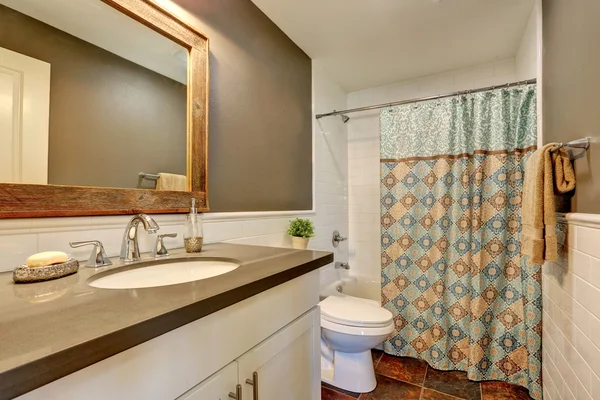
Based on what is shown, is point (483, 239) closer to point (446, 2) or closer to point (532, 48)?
point (532, 48)

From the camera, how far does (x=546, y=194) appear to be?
113 cm

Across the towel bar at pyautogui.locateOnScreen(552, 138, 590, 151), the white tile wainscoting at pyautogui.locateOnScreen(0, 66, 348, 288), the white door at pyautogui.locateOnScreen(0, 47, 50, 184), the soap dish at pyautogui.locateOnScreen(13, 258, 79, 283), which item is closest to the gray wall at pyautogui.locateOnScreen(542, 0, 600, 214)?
the towel bar at pyautogui.locateOnScreen(552, 138, 590, 151)

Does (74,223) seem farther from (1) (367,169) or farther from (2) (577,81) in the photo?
(1) (367,169)

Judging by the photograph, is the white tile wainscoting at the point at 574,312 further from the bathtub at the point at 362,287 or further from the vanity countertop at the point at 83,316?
the bathtub at the point at 362,287

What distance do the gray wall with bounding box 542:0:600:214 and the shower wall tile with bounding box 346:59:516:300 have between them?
108 cm

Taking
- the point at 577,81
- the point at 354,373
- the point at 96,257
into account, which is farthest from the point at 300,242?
the point at 577,81

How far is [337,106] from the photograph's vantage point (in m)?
2.54

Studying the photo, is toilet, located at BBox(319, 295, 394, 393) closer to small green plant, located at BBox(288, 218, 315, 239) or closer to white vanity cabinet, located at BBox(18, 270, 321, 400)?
small green plant, located at BBox(288, 218, 315, 239)

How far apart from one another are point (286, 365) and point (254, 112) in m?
1.25

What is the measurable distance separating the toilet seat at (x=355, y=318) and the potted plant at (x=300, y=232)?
423mm

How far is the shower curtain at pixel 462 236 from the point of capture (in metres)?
1.67

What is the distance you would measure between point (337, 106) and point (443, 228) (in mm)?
1387

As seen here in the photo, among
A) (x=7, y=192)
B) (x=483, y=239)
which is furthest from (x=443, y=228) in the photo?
(x=7, y=192)

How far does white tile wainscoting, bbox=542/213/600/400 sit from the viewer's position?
3.03 feet
